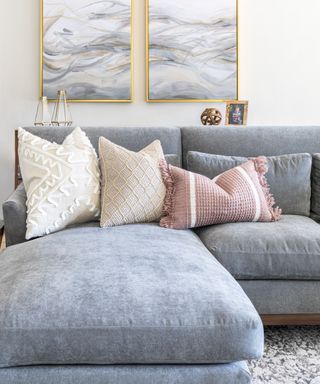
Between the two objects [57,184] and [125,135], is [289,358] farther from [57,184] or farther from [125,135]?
[125,135]

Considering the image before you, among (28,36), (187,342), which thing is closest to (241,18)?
(28,36)

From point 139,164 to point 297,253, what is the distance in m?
0.80

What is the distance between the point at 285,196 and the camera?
243cm

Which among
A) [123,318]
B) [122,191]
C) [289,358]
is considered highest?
[122,191]

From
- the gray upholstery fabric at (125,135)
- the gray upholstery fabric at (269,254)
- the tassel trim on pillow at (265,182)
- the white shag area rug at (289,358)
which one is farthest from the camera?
the gray upholstery fabric at (125,135)

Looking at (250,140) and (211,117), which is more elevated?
(211,117)

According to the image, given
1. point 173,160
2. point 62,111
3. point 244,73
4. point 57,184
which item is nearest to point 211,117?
point 244,73

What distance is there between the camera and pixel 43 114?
10.9 feet

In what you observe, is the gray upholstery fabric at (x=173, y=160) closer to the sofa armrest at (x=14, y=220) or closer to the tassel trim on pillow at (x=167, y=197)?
the tassel trim on pillow at (x=167, y=197)

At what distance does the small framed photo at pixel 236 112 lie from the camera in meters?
3.32

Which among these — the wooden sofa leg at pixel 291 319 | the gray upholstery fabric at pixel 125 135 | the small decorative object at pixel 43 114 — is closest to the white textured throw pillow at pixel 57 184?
the gray upholstery fabric at pixel 125 135

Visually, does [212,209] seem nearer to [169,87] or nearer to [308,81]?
[169,87]

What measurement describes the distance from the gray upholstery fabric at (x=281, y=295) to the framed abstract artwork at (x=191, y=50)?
1912mm

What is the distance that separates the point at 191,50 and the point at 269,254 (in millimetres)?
2042
